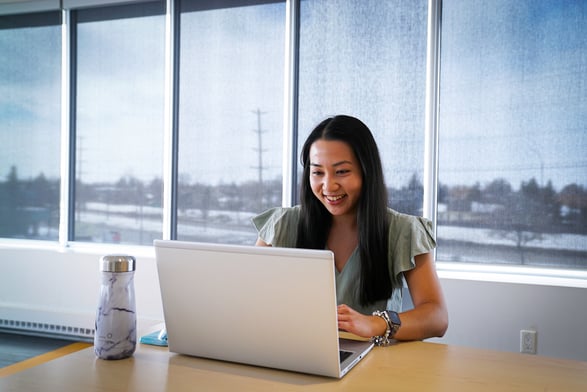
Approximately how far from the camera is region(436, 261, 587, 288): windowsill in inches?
99.7

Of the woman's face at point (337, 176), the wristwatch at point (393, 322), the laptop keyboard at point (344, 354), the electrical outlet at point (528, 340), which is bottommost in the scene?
the electrical outlet at point (528, 340)

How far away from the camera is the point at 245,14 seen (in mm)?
3324

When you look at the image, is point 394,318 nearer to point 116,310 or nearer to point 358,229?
point 358,229

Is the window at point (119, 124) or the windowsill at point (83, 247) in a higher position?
the window at point (119, 124)

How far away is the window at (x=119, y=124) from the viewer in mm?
3561

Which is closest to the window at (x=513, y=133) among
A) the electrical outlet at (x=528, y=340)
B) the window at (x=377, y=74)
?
the window at (x=377, y=74)

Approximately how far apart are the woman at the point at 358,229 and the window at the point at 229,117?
4.73 feet

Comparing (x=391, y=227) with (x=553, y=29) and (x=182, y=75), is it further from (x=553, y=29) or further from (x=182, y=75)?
(x=182, y=75)

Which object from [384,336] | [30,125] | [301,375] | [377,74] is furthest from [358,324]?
[30,125]

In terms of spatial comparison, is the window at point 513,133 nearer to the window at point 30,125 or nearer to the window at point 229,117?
the window at point 229,117

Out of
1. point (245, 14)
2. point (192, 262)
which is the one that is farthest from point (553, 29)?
point (192, 262)

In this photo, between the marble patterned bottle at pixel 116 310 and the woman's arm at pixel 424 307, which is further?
the woman's arm at pixel 424 307

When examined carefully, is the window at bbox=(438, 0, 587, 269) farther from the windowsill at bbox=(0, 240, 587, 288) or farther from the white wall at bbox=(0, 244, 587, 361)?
the white wall at bbox=(0, 244, 587, 361)

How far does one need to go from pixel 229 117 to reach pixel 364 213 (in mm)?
1888
